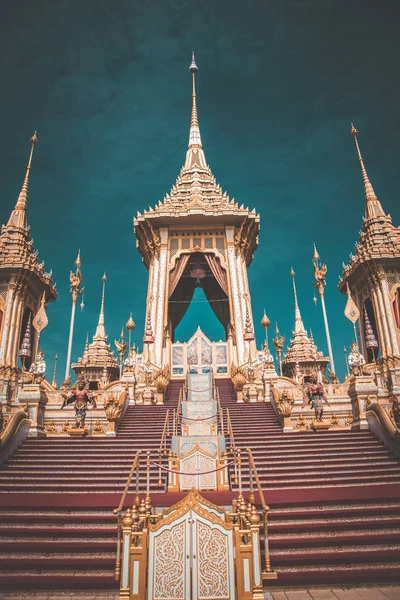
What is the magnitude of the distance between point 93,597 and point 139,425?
7.91 metres

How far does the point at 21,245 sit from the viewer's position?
24828 mm

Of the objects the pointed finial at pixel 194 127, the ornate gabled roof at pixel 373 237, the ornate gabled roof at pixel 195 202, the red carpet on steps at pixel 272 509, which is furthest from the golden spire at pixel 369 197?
the red carpet on steps at pixel 272 509

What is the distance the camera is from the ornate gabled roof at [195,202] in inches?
935

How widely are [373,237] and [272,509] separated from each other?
22080mm

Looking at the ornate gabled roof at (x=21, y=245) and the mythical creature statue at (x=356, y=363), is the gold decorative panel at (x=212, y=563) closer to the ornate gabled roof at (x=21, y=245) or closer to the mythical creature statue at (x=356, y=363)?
the mythical creature statue at (x=356, y=363)

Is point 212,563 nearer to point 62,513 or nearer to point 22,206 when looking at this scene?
point 62,513

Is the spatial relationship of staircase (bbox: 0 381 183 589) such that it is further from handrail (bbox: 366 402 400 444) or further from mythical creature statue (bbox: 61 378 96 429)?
handrail (bbox: 366 402 400 444)

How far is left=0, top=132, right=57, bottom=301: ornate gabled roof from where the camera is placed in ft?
77.0

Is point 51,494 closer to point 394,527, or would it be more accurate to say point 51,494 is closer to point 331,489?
point 331,489

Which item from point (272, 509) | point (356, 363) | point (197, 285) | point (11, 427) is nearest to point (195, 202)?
point (197, 285)

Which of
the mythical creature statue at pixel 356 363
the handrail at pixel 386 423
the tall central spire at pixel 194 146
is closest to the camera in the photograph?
the handrail at pixel 386 423

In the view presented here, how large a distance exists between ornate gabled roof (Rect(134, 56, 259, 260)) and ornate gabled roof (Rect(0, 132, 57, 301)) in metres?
6.43

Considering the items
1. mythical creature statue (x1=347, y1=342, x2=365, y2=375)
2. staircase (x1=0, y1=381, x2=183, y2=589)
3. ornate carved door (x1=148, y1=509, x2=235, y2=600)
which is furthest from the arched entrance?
ornate carved door (x1=148, y1=509, x2=235, y2=600)

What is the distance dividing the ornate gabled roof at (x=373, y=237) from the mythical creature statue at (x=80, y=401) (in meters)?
17.8
